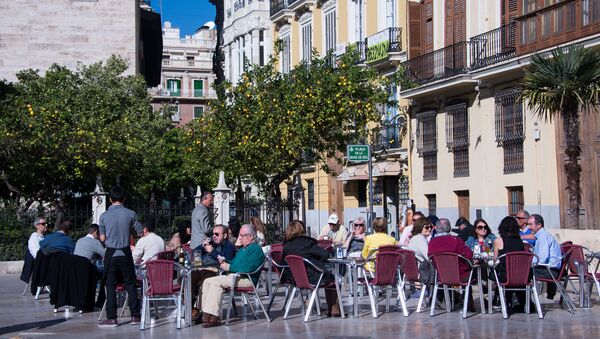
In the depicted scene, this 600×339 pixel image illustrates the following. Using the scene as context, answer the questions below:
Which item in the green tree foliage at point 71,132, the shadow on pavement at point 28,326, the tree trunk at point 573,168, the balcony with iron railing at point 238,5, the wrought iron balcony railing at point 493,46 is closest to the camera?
the shadow on pavement at point 28,326

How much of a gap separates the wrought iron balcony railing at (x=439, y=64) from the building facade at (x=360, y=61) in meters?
1.30

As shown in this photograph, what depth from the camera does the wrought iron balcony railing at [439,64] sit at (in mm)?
31516

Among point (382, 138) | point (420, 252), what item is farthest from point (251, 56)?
point (420, 252)

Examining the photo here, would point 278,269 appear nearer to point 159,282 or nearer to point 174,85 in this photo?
point 159,282

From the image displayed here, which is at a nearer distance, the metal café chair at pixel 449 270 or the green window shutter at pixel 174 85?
the metal café chair at pixel 449 270

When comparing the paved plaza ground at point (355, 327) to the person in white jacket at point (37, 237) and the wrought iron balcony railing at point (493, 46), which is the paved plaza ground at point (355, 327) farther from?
the wrought iron balcony railing at point (493, 46)

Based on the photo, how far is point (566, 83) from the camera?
24406mm

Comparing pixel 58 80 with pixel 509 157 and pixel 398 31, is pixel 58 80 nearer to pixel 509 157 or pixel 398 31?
pixel 398 31

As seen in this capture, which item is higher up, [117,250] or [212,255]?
[117,250]

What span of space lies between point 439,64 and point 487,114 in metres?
2.87

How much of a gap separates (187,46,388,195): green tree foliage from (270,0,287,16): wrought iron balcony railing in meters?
12.6

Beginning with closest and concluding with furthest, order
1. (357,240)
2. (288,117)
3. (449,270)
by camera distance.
→ (449,270), (357,240), (288,117)

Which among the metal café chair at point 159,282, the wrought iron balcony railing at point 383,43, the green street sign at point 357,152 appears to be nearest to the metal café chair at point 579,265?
the metal café chair at point 159,282

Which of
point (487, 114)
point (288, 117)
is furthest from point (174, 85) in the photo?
point (487, 114)
